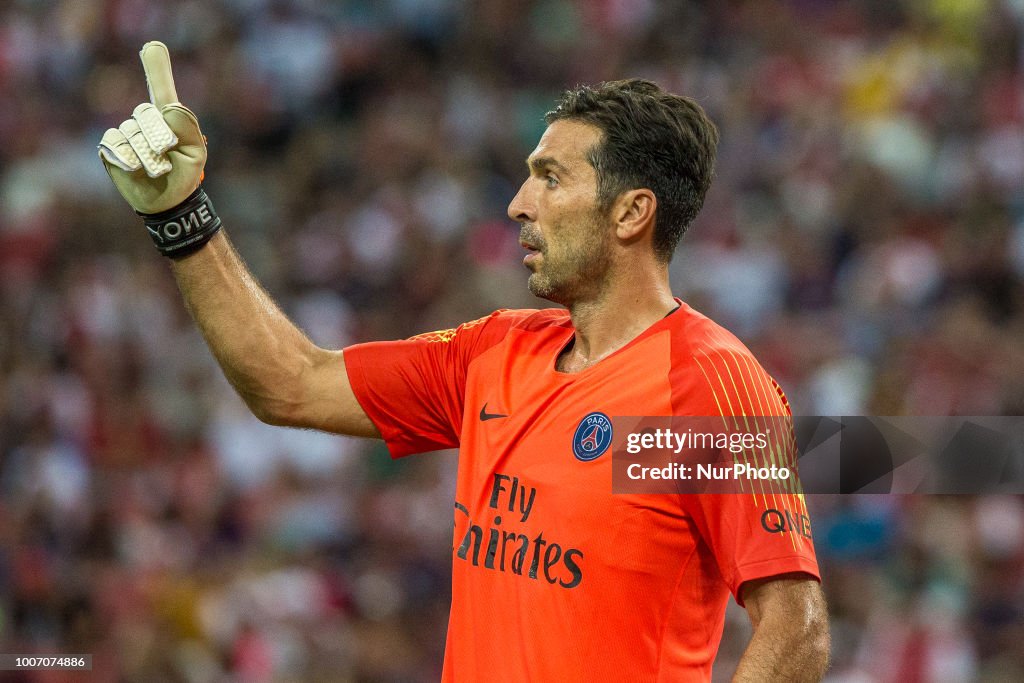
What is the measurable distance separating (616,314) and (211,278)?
3.44 ft

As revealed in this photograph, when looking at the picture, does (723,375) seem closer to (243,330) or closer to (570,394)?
(570,394)

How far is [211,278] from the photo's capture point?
3.71 metres

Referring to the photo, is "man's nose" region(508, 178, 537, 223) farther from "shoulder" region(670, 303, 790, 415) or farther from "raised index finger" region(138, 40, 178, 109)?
"raised index finger" region(138, 40, 178, 109)

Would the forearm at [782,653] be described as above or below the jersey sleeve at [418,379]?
below

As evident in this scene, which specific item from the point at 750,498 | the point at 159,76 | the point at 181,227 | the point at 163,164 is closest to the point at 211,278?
the point at 181,227

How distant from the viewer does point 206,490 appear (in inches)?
330

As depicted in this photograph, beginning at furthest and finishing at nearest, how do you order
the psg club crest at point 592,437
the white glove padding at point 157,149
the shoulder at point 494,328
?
the shoulder at point 494,328
the white glove padding at point 157,149
the psg club crest at point 592,437

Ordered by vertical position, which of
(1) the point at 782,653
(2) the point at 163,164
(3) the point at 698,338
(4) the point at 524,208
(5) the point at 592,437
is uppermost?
(2) the point at 163,164

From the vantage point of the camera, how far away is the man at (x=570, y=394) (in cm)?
316

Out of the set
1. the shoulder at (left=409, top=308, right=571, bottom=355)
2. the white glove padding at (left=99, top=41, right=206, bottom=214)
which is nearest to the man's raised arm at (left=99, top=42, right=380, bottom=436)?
the white glove padding at (left=99, top=41, right=206, bottom=214)

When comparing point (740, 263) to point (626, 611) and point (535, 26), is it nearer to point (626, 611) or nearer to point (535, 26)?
point (535, 26)

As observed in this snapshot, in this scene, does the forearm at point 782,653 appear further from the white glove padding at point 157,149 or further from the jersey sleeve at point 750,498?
the white glove padding at point 157,149

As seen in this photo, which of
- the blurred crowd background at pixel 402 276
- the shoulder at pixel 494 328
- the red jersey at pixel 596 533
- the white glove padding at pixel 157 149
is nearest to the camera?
the red jersey at pixel 596 533

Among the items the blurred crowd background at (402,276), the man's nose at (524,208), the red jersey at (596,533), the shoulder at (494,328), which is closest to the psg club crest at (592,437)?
the red jersey at (596,533)
